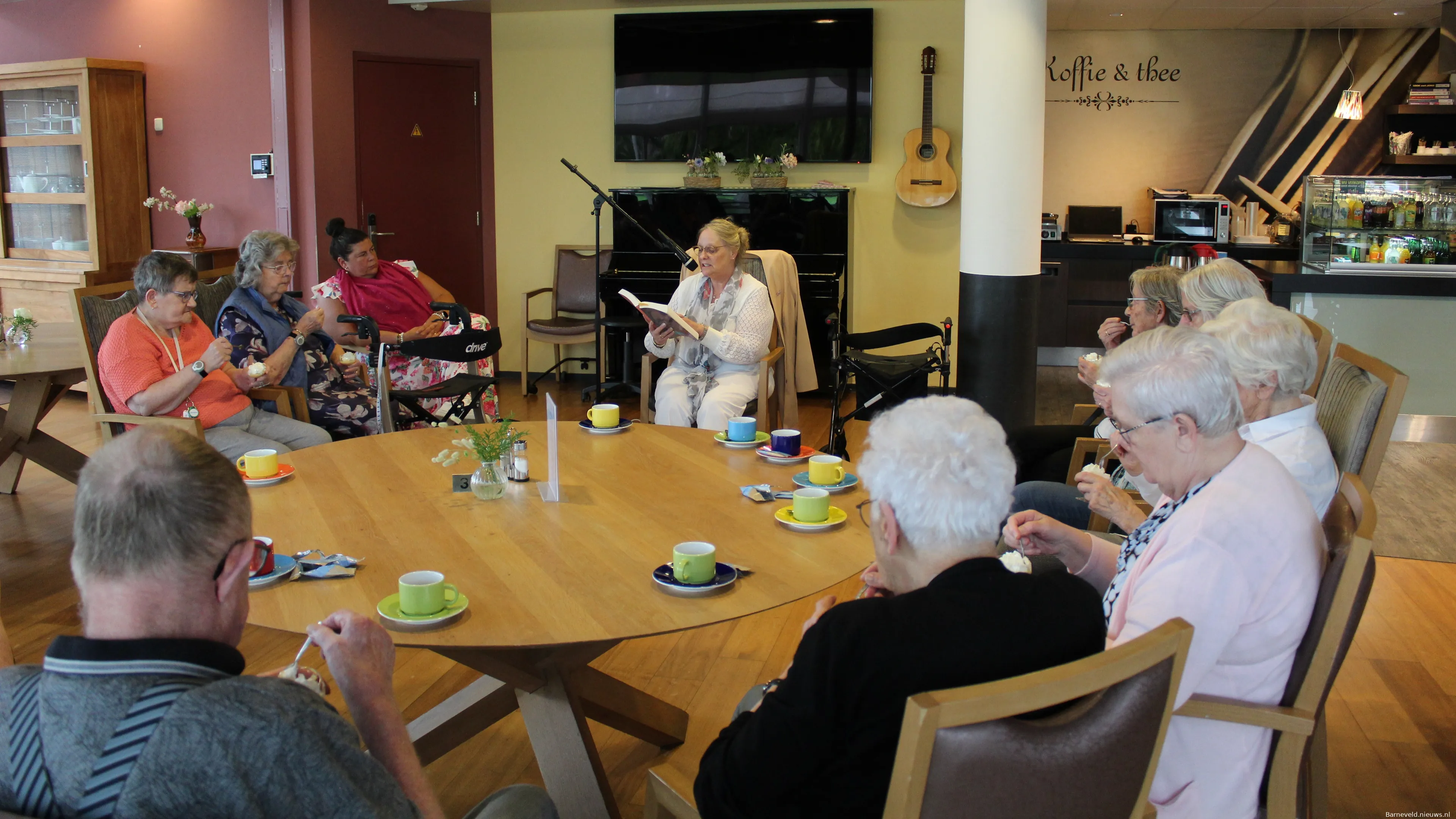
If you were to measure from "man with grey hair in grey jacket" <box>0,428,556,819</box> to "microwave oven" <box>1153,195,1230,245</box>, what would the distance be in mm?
7959

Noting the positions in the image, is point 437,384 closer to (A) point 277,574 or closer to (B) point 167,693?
(A) point 277,574

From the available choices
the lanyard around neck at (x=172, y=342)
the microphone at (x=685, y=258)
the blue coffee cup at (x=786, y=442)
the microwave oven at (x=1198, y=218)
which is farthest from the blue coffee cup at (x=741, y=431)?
the microwave oven at (x=1198, y=218)

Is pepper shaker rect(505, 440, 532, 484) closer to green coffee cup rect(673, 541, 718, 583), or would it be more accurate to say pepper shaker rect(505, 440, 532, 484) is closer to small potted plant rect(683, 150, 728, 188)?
green coffee cup rect(673, 541, 718, 583)

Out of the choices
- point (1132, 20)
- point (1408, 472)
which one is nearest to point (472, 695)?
point (1408, 472)

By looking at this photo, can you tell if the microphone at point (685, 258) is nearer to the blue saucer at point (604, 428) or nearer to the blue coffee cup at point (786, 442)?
the blue saucer at point (604, 428)

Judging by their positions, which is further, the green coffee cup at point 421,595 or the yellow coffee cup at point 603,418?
the yellow coffee cup at point 603,418

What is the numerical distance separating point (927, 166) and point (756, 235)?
3.89 feet

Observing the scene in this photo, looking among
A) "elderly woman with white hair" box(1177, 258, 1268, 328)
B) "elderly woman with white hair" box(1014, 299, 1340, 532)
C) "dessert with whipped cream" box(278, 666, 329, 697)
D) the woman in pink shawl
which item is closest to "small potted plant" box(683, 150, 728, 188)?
the woman in pink shawl

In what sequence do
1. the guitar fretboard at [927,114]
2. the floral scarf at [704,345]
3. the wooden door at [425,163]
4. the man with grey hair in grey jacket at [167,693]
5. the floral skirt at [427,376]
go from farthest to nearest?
the wooden door at [425,163] < the guitar fretboard at [927,114] < the floral skirt at [427,376] < the floral scarf at [704,345] < the man with grey hair in grey jacket at [167,693]

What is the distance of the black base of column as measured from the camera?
5.25m

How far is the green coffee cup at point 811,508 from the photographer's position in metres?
2.31

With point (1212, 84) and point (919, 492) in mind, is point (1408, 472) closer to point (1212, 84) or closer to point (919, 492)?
point (1212, 84)

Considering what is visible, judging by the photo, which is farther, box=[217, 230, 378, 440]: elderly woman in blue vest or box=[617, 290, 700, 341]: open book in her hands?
box=[617, 290, 700, 341]: open book in her hands

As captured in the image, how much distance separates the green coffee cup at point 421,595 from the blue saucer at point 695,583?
37 centimetres
